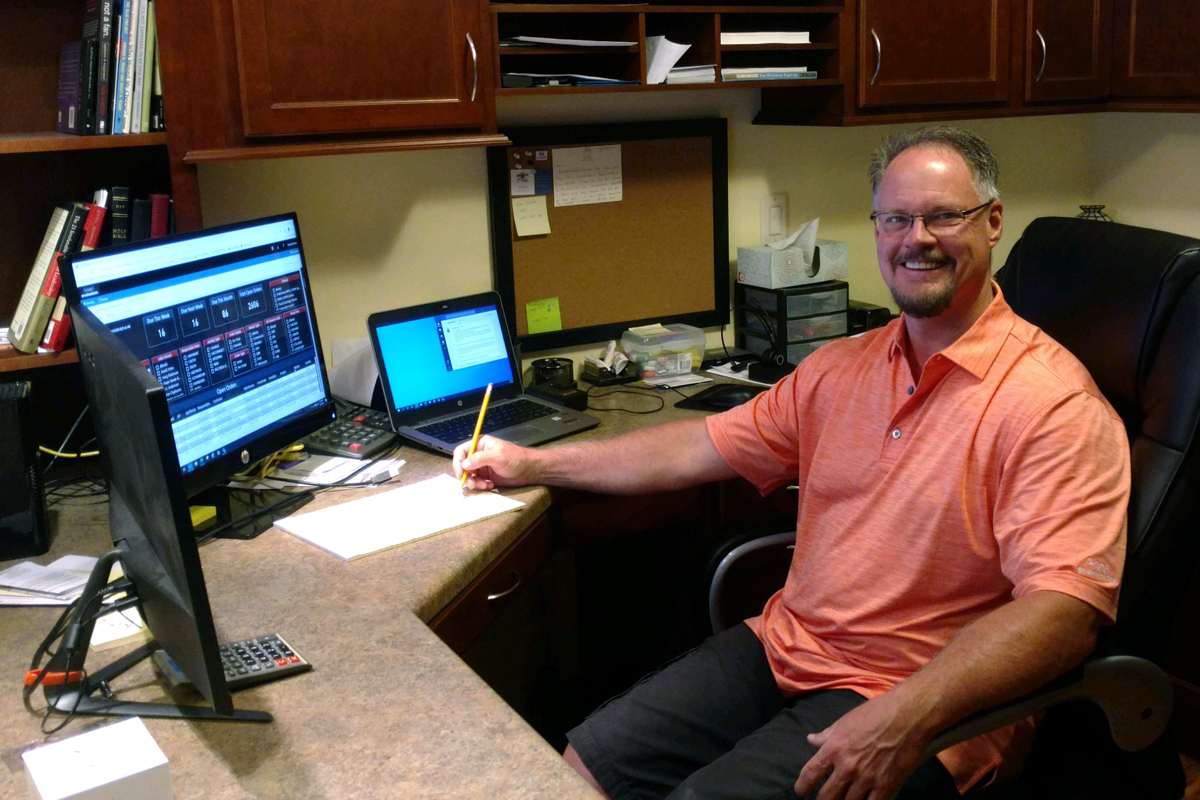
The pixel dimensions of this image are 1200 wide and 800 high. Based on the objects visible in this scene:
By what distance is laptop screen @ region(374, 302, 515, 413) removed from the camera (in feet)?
7.17

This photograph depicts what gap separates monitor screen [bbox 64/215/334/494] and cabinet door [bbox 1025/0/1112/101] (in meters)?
1.77

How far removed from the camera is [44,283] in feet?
6.07

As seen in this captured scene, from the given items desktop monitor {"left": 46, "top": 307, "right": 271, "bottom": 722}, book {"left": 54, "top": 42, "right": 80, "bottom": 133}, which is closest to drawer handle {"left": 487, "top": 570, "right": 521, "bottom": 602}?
desktop monitor {"left": 46, "top": 307, "right": 271, "bottom": 722}

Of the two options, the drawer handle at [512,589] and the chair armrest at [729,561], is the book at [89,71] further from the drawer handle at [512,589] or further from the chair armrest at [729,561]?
the chair armrest at [729,561]

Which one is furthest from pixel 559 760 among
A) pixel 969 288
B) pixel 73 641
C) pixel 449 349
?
pixel 449 349

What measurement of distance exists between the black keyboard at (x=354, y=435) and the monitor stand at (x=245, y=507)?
18 cm

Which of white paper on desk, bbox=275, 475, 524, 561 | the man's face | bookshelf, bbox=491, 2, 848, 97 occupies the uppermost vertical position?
bookshelf, bbox=491, 2, 848, 97

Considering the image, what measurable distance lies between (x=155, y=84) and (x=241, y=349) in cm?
48

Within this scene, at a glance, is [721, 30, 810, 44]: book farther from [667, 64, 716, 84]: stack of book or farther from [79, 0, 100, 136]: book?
[79, 0, 100, 136]: book

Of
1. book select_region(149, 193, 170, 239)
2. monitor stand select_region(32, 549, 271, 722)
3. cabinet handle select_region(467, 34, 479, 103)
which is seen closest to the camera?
monitor stand select_region(32, 549, 271, 722)

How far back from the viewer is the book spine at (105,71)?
183 cm

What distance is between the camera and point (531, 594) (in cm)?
272

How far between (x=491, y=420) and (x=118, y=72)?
0.90 m

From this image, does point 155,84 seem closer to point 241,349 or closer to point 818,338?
point 241,349
